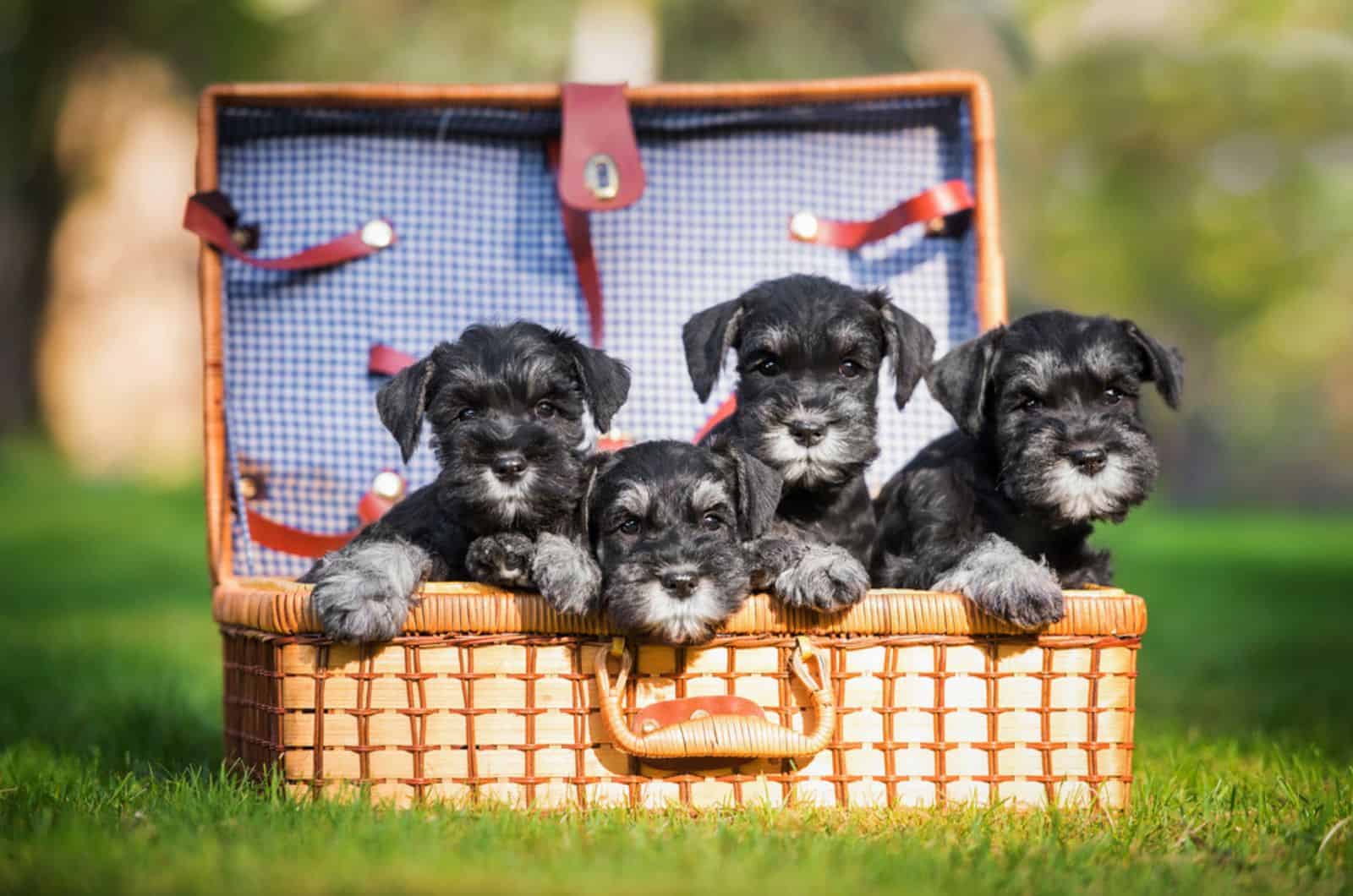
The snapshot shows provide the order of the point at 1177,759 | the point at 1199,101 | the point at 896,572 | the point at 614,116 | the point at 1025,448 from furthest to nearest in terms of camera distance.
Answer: the point at 1199,101
the point at 614,116
the point at 1177,759
the point at 896,572
the point at 1025,448

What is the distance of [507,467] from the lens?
3.93m

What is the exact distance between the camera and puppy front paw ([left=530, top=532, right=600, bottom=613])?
3.78 meters

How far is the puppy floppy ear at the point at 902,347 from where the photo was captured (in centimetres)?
471

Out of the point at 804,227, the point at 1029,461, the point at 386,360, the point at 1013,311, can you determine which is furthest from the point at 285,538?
the point at 1013,311

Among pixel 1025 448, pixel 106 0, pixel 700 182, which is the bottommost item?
pixel 1025 448

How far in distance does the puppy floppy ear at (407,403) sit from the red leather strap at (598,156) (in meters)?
1.63

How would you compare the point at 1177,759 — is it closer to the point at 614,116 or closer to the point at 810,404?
the point at 810,404

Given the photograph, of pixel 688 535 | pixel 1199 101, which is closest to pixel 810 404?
pixel 688 535

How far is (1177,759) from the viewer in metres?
4.97

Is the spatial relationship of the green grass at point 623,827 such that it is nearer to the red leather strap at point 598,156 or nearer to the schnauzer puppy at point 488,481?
the schnauzer puppy at point 488,481

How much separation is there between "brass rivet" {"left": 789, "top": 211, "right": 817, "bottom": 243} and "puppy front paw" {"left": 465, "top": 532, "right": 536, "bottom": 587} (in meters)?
2.70

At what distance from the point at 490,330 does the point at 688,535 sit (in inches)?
43.6

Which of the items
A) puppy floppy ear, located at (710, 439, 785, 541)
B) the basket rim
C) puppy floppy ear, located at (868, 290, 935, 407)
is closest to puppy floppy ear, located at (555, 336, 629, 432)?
puppy floppy ear, located at (710, 439, 785, 541)

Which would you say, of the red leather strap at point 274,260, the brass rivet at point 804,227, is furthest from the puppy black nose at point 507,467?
the brass rivet at point 804,227
